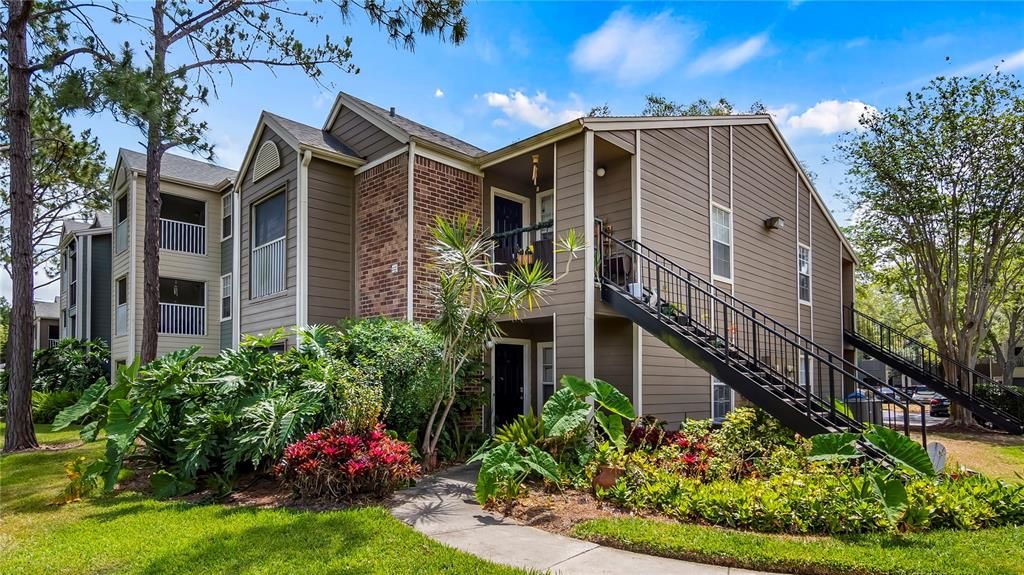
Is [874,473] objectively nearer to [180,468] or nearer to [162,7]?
[180,468]

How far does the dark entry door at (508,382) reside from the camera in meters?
10.6

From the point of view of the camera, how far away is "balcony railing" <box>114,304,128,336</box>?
1700cm

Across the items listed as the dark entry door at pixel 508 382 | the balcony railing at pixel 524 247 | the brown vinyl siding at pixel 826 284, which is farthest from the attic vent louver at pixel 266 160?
the brown vinyl siding at pixel 826 284

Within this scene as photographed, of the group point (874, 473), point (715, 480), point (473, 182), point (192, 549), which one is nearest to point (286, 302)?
point (473, 182)

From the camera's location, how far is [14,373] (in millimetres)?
9727

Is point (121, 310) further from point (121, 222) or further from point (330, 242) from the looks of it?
point (330, 242)

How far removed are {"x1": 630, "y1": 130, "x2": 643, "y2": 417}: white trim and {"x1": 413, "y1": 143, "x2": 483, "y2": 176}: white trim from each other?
9.37 feet

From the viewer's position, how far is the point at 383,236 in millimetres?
10258

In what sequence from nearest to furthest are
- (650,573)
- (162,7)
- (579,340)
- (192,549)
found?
(650,573)
(192,549)
(579,340)
(162,7)

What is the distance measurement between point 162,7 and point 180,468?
9.19 m

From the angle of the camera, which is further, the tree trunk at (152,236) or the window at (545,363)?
the tree trunk at (152,236)

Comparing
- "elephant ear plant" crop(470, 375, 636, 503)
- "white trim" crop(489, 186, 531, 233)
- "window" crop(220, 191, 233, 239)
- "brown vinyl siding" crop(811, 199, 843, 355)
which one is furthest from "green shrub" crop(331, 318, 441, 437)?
→ "brown vinyl siding" crop(811, 199, 843, 355)

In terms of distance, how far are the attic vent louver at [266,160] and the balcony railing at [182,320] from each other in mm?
6213

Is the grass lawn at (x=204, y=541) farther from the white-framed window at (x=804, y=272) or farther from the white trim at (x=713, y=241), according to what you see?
the white-framed window at (x=804, y=272)
